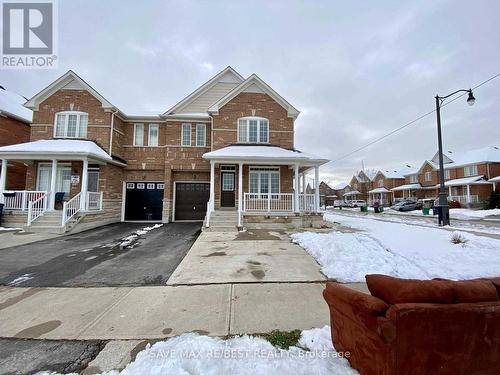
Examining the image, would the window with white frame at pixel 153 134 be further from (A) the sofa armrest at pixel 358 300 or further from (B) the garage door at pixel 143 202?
(A) the sofa armrest at pixel 358 300

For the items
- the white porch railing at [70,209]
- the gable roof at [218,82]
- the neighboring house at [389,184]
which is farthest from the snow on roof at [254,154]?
the neighboring house at [389,184]

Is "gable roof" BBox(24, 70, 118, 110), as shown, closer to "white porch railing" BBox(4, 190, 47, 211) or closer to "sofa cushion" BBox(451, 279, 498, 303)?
"white porch railing" BBox(4, 190, 47, 211)

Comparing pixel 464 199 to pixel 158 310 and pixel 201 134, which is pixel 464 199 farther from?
pixel 158 310

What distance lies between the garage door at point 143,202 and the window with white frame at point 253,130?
20.7 feet

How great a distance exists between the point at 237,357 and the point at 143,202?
50.3 ft

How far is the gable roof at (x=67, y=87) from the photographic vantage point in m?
14.7

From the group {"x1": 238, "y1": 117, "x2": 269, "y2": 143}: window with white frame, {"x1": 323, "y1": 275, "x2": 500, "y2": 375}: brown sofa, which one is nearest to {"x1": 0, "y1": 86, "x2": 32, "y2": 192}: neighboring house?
{"x1": 238, "y1": 117, "x2": 269, "y2": 143}: window with white frame

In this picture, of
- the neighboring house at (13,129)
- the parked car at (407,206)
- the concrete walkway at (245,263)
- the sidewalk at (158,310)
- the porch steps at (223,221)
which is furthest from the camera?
the parked car at (407,206)

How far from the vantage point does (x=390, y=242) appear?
8562 millimetres

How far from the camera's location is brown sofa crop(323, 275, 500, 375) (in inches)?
77.9

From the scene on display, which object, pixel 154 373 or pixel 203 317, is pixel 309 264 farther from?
pixel 154 373

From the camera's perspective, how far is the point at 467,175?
34.8 m

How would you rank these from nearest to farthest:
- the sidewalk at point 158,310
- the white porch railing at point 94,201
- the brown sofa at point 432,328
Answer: the brown sofa at point 432,328 → the sidewalk at point 158,310 → the white porch railing at point 94,201

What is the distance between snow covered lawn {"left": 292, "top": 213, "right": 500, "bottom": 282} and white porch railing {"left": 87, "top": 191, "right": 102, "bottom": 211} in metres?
11.6
